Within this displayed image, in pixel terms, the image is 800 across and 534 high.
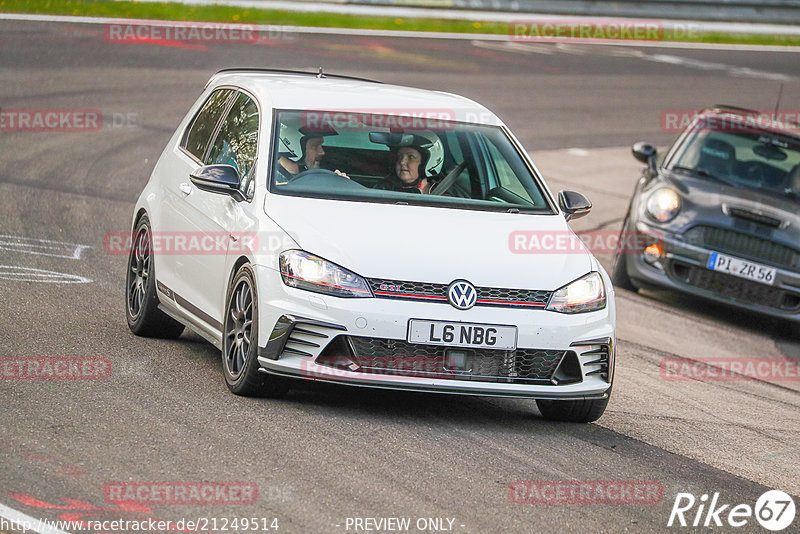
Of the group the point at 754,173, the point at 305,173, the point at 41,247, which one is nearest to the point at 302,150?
the point at 305,173

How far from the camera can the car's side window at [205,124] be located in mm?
8859

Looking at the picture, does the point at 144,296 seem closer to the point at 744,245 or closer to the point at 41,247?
the point at 41,247

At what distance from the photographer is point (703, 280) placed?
12.6 metres

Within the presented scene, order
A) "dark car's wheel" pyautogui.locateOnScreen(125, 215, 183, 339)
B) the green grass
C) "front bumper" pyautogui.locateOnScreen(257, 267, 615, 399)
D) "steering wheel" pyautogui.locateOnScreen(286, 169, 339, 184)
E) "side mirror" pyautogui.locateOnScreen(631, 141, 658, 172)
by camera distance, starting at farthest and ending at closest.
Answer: the green grass < "side mirror" pyautogui.locateOnScreen(631, 141, 658, 172) < "dark car's wheel" pyautogui.locateOnScreen(125, 215, 183, 339) < "steering wheel" pyautogui.locateOnScreen(286, 169, 339, 184) < "front bumper" pyautogui.locateOnScreen(257, 267, 615, 399)

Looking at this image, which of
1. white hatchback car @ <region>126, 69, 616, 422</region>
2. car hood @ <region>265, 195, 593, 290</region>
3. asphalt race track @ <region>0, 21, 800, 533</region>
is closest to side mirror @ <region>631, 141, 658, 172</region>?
asphalt race track @ <region>0, 21, 800, 533</region>

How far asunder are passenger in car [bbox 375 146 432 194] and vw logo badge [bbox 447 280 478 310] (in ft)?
3.79

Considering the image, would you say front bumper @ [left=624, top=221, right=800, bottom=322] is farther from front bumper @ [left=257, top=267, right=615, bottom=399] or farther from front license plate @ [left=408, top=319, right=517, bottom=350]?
front license plate @ [left=408, top=319, right=517, bottom=350]

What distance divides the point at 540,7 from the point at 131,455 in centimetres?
2735

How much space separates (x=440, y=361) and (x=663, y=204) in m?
6.33

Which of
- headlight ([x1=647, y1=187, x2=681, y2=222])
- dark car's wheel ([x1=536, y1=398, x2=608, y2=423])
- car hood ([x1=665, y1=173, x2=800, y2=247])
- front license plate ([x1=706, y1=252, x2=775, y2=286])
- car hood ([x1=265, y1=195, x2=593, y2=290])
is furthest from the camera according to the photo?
headlight ([x1=647, y1=187, x2=681, y2=222])

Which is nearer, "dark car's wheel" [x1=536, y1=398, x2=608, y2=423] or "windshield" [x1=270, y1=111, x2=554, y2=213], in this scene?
"dark car's wheel" [x1=536, y1=398, x2=608, y2=423]

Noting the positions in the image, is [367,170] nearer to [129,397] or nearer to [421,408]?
[421,408]

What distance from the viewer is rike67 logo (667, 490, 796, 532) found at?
6102mm

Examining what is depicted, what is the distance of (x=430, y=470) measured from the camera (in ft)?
20.9
